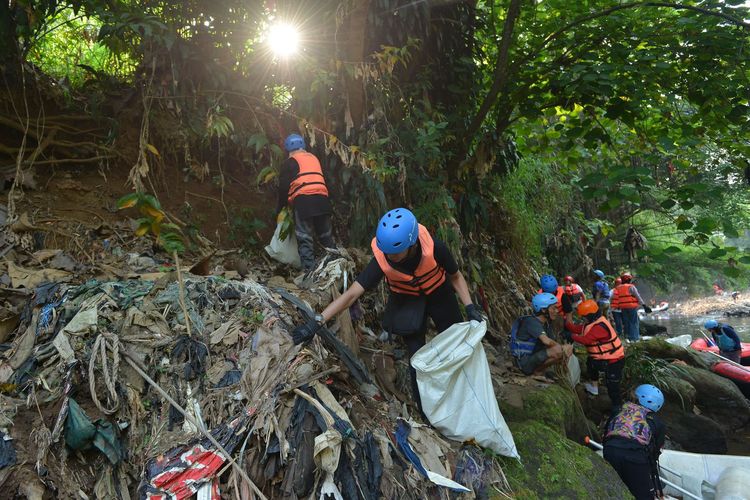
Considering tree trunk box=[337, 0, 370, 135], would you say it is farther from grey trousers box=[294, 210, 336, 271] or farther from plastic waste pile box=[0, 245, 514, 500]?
plastic waste pile box=[0, 245, 514, 500]

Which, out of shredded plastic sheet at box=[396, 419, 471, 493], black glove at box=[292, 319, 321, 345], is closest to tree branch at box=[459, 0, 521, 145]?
black glove at box=[292, 319, 321, 345]

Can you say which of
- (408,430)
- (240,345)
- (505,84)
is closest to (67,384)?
(240,345)

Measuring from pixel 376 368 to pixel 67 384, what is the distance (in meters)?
2.15

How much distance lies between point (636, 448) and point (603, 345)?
1.94 metres

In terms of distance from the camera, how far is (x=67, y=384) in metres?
2.62

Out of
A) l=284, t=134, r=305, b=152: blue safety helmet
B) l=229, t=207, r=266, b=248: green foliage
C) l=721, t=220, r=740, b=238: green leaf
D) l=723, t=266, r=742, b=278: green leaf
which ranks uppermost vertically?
l=284, t=134, r=305, b=152: blue safety helmet

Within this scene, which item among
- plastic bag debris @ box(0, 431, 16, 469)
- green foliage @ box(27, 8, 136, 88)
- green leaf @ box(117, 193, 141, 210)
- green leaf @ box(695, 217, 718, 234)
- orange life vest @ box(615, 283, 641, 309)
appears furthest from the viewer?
orange life vest @ box(615, 283, 641, 309)

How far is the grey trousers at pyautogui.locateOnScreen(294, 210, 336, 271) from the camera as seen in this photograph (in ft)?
15.4

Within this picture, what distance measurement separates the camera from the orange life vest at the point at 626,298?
9.35 meters

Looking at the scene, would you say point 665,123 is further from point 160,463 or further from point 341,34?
point 160,463

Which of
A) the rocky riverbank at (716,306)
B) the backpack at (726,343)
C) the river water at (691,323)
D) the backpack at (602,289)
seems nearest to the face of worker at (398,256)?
the river water at (691,323)

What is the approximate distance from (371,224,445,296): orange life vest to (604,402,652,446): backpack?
217cm

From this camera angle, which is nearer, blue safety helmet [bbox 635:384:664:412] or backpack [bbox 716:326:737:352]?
blue safety helmet [bbox 635:384:664:412]

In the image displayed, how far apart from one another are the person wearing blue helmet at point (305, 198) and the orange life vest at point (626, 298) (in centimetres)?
709
